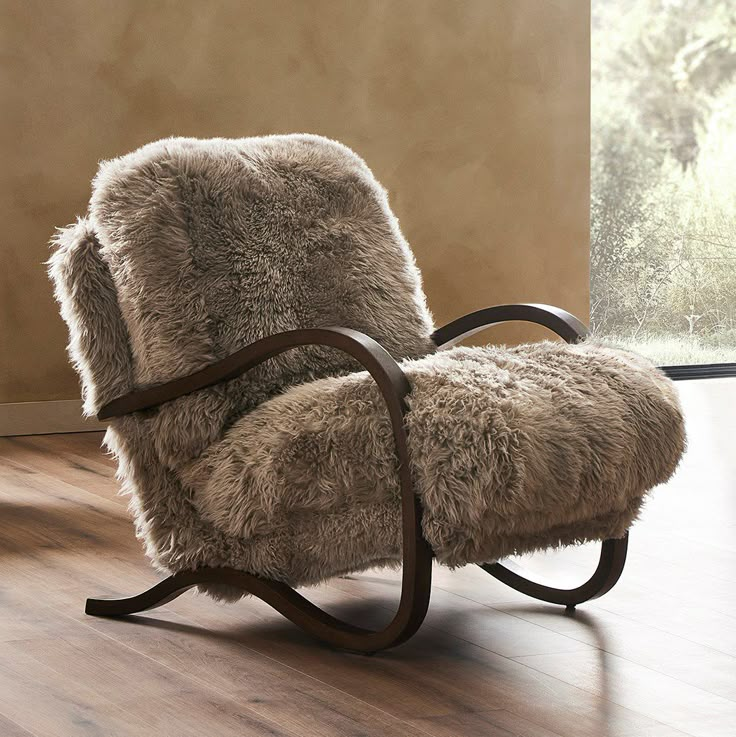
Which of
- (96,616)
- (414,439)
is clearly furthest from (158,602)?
(414,439)

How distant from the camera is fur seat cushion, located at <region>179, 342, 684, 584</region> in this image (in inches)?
71.3

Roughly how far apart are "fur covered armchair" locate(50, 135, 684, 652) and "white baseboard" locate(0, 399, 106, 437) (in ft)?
7.12

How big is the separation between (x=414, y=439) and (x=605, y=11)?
13.5 feet

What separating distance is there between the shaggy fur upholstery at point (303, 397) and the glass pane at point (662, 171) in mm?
3150

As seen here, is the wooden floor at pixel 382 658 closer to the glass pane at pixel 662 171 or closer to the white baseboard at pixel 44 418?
the white baseboard at pixel 44 418

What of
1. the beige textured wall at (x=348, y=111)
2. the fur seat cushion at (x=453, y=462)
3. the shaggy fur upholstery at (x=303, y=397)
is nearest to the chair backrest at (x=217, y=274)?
the shaggy fur upholstery at (x=303, y=397)

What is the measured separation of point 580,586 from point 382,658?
0.49 meters

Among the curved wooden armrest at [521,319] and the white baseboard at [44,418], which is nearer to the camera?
the curved wooden armrest at [521,319]

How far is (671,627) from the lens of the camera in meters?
2.15

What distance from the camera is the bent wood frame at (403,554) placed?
1.84m

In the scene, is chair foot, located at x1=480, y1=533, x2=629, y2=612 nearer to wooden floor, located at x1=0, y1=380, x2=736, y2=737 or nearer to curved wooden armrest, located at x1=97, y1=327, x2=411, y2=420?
wooden floor, located at x1=0, y1=380, x2=736, y2=737

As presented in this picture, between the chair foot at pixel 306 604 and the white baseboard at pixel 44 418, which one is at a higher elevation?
the chair foot at pixel 306 604

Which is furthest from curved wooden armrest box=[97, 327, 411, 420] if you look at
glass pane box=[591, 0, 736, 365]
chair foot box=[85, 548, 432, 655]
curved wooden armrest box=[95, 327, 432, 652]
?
glass pane box=[591, 0, 736, 365]

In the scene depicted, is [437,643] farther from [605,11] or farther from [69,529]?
[605,11]
